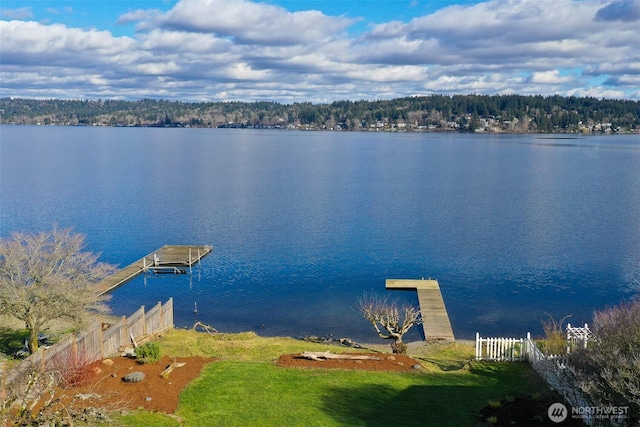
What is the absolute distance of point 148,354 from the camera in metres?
22.9

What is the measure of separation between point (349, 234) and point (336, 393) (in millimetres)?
43086

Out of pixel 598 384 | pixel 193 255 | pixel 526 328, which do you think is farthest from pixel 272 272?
pixel 598 384

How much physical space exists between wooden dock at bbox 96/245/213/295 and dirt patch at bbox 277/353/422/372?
25966 millimetres

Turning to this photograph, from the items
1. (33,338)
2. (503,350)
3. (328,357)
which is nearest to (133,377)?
(33,338)

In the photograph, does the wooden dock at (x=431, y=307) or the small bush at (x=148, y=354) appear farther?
the wooden dock at (x=431, y=307)

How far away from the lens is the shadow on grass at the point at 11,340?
27.1 m

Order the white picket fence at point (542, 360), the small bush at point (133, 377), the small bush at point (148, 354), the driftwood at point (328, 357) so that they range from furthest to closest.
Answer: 1. the driftwood at point (328, 357)
2. the small bush at point (148, 354)
3. the small bush at point (133, 377)
4. the white picket fence at point (542, 360)

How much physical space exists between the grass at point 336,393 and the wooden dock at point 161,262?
921 inches

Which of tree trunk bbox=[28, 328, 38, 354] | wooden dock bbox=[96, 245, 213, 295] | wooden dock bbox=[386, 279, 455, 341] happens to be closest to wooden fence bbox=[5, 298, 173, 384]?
tree trunk bbox=[28, 328, 38, 354]

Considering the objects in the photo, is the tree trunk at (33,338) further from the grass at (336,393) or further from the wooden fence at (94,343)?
the grass at (336,393)

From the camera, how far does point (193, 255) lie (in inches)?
2240

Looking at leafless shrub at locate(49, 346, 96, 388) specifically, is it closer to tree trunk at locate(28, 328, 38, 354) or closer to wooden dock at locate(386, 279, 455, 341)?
tree trunk at locate(28, 328, 38, 354)

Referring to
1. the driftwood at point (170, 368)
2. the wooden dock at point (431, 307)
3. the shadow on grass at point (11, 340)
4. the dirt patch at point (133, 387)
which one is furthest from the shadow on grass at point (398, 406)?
the shadow on grass at point (11, 340)

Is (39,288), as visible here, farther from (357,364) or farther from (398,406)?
(398,406)
